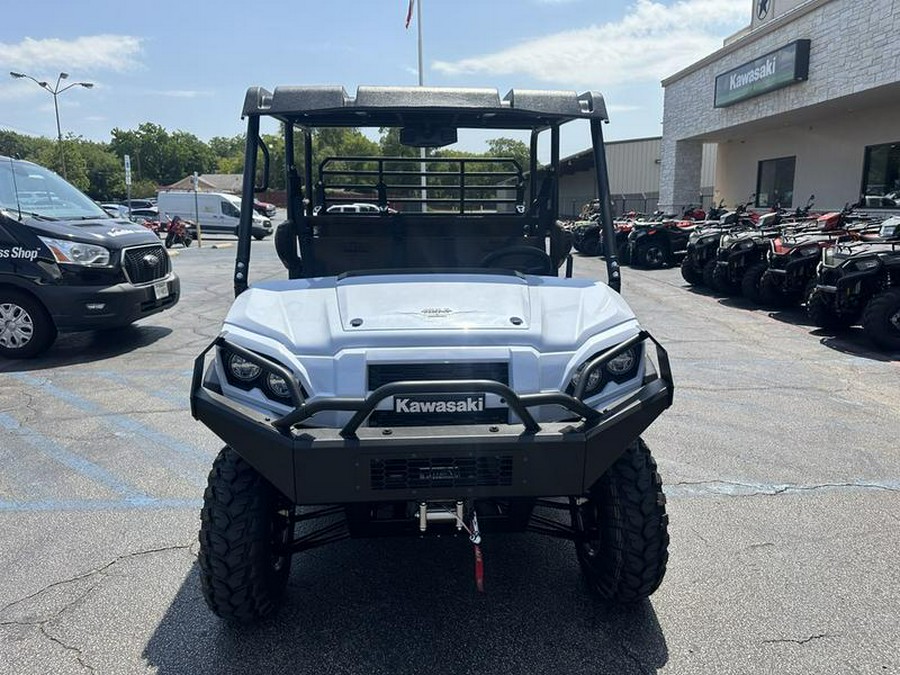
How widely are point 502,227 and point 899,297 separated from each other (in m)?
5.45

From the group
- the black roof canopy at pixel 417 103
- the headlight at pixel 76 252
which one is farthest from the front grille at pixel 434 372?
the headlight at pixel 76 252

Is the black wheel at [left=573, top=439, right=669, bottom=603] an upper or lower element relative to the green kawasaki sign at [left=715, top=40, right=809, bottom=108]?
lower

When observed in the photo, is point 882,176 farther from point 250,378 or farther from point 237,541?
point 237,541

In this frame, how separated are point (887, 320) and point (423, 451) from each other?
23.2 feet

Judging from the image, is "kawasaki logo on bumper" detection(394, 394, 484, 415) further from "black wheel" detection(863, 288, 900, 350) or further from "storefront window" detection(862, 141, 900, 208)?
"storefront window" detection(862, 141, 900, 208)

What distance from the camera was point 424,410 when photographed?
2373 mm

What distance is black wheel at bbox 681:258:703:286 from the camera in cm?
1326

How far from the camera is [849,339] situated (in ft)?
27.7

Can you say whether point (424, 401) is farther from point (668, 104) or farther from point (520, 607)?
point (668, 104)

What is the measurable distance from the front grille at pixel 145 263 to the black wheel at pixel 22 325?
920 millimetres

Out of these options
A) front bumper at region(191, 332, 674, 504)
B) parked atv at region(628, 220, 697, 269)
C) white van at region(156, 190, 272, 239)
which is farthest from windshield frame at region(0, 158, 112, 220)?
white van at region(156, 190, 272, 239)

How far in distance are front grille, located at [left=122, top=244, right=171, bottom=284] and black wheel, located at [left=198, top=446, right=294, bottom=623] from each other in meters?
→ 5.59

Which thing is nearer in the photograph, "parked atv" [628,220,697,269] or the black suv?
the black suv

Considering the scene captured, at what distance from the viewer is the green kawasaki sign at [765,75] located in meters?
16.8
